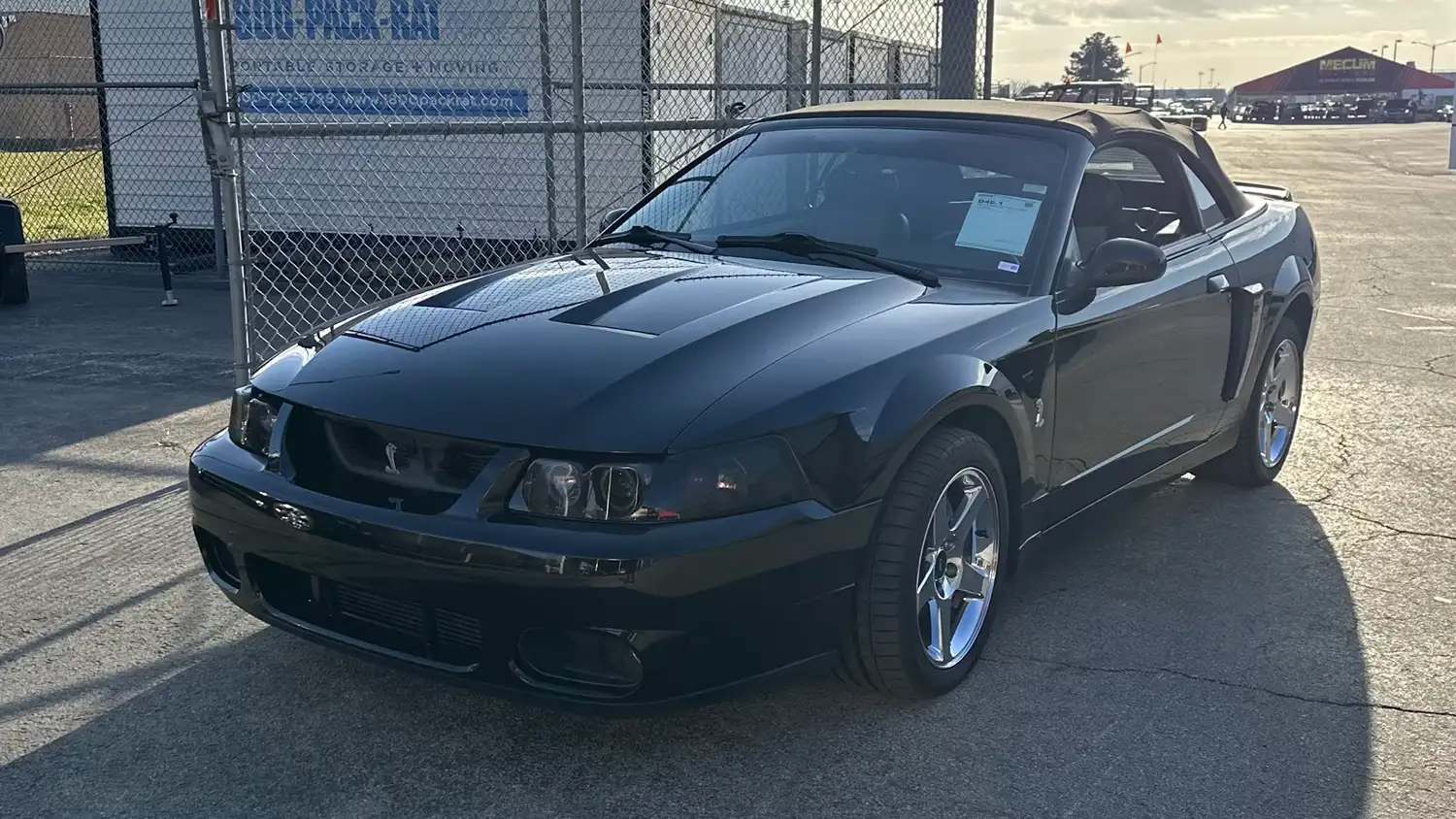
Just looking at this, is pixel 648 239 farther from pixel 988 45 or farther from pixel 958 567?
pixel 988 45

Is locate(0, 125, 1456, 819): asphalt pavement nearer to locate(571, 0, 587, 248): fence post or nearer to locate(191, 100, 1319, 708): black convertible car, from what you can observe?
locate(191, 100, 1319, 708): black convertible car

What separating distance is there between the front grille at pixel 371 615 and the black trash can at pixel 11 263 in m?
7.84

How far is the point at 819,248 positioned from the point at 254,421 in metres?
1.73

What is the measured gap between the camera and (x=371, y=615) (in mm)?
3141

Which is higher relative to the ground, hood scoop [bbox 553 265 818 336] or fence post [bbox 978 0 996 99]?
fence post [bbox 978 0 996 99]

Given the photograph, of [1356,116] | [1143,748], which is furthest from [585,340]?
[1356,116]

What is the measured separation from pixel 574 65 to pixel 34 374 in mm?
3529

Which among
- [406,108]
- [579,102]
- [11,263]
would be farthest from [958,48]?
[11,263]

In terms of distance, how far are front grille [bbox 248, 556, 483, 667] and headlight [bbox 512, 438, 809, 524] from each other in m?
0.32

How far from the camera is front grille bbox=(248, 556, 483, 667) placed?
9.89 feet

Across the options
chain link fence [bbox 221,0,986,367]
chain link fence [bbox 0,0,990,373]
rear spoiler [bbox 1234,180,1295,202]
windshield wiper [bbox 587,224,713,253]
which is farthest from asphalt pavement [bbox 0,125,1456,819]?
chain link fence [bbox 221,0,986,367]

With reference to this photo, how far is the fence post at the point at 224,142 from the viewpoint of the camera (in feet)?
17.9

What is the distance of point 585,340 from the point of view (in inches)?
133

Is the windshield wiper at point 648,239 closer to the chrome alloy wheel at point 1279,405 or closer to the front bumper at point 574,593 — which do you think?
the front bumper at point 574,593
